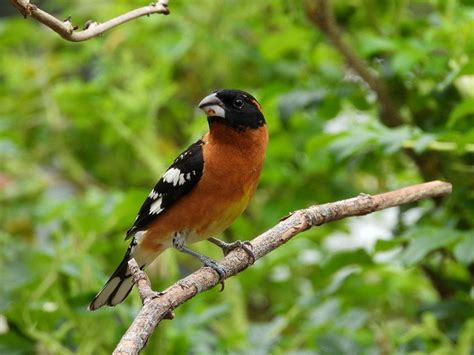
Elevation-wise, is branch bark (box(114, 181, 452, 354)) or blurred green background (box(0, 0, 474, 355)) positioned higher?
blurred green background (box(0, 0, 474, 355))

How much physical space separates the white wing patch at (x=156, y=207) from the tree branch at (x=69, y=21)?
0.89 metres

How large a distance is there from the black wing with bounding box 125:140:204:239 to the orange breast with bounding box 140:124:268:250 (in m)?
0.02

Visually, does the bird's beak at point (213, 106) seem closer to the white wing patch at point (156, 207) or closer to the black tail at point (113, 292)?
the white wing patch at point (156, 207)

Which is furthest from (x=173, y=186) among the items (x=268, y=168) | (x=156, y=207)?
(x=268, y=168)

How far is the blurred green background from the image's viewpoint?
2.68m

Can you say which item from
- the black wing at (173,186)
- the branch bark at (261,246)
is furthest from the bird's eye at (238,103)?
the branch bark at (261,246)

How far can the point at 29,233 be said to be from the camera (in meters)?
4.19

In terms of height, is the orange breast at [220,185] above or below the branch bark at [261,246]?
above

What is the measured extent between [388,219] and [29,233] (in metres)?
1.70

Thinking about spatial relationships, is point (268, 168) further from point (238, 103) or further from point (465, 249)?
point (465, 249)

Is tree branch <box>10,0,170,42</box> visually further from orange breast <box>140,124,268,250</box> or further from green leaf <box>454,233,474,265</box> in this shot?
green leaf <box>454,233,474,265</box>

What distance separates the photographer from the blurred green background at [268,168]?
268 centimetres

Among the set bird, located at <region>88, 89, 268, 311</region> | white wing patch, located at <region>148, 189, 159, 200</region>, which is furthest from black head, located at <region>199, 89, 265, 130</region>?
white wing patch, located at <region>148, 189, 159, 200</region>

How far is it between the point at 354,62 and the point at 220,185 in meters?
0.74
